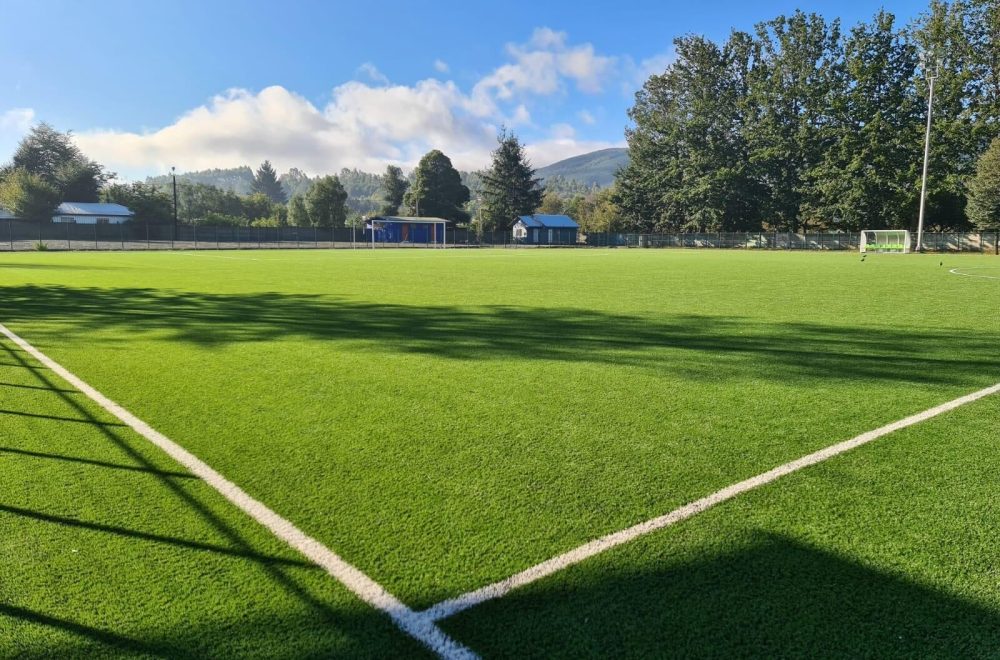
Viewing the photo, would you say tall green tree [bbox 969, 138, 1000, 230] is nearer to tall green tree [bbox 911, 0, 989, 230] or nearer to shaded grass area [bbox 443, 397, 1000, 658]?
tall green tree [bbox 911, 0, 989, 230]

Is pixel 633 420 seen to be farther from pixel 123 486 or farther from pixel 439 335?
pixel 439 335

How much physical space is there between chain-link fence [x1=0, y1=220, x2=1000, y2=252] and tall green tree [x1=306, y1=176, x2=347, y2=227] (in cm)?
2792

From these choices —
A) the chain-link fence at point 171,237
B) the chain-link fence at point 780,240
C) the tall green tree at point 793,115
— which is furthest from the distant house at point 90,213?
the tall green tree at point 793,115


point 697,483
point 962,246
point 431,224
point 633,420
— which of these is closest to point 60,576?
point 697,483

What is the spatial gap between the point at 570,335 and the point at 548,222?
79.1 meters

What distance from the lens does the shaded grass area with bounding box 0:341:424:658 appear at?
2.20m

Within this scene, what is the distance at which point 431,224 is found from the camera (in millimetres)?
84625

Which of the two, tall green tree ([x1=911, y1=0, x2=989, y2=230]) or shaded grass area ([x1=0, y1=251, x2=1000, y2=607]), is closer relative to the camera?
shaded grass area ([x1=0, y1=251, x2=1000, y2=607])

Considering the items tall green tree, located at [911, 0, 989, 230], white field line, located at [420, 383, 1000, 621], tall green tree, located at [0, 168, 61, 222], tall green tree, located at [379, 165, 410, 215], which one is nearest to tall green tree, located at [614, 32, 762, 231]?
tall green tree, located at [911, 0, 989, 230]

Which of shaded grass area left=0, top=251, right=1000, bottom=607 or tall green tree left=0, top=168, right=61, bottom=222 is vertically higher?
tall green tree left=0, top=168, right=61, bottom=222

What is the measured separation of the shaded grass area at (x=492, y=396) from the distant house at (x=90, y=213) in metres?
78.1

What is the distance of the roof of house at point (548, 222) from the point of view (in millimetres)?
85000

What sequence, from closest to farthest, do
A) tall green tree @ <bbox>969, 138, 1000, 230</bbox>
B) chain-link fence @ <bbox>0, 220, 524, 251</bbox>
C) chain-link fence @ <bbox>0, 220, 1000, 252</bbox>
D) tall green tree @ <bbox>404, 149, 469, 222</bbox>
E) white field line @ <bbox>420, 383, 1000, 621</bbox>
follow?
1. white field line @ <bbox>420, 383, 1000, 621</bbox>
2. tall green tree @ <bbox>969, 138, 1000, 230</bbox>
3. chain-link fence @ <bbox>0, 220, 1000, 252</bbox>
4. chain-link fence @ <bbox>0, 220, 524, 251</bbox>
5. tall green tree @ <bbox>404, 149, 469, 222</bbox>

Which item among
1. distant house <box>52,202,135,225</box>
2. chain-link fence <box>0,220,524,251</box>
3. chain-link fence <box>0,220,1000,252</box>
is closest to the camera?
chain-link fence <box>0,220,1000,252</box>
